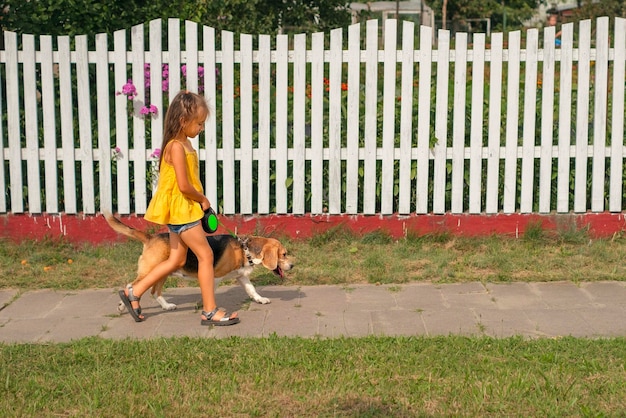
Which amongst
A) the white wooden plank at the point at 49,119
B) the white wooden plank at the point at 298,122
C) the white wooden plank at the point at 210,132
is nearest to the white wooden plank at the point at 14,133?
the white wooden plank at the point at 49,119

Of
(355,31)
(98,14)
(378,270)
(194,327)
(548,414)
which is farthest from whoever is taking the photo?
(98,14)

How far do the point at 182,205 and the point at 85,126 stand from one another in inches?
106

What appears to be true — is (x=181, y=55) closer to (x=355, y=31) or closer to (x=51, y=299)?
(x=355, y=31)

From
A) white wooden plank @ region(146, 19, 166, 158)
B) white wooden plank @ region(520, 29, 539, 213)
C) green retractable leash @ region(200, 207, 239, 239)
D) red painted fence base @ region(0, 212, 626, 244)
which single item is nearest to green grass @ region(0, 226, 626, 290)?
red painted fence base @ region(0, 212, 626, 244)

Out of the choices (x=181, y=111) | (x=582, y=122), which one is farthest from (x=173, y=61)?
(x=582, y=122)

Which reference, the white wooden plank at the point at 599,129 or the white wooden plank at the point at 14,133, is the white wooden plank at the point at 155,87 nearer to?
the white wooden plank at the point at 14,133

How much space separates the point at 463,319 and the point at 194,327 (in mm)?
1795

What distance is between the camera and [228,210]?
28.1ft

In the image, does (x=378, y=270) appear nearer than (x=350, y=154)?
Yes

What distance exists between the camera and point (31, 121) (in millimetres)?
8484

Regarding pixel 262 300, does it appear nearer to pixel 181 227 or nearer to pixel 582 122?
pixel 181 227

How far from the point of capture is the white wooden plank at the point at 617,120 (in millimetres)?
8516

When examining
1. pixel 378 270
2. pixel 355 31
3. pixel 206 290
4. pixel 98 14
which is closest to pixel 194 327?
pixel 206 290

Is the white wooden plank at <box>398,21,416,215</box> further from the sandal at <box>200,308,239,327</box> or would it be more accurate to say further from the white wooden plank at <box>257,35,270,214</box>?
the sandal at <box>200,308,239,327</box>
